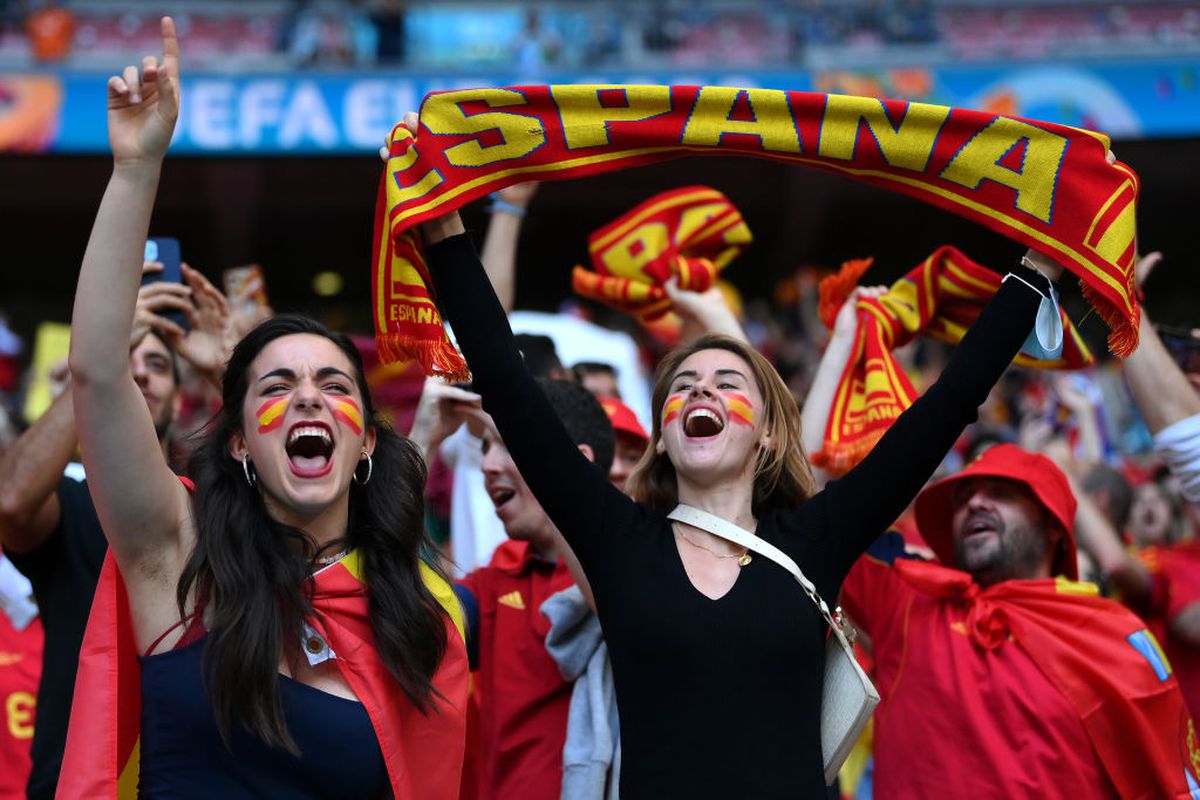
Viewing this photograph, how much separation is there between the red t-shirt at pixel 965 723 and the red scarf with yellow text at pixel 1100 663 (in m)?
0.04

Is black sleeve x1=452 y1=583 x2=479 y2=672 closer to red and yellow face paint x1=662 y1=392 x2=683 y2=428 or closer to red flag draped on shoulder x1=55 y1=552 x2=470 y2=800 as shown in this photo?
red flag draped on shoulder x1=55 y1=552 x2=470 y2=800

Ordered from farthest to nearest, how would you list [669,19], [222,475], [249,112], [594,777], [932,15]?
[669,19] < [932,15] < [249,112] < [594,777] < [222,475]

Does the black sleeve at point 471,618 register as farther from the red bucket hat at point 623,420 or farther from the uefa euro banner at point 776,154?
the uefa euro banner at point 776,154

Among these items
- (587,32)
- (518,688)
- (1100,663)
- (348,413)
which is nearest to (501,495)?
(518,688)

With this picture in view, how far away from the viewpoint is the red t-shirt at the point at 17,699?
359 centimetres

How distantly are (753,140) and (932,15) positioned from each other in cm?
1211

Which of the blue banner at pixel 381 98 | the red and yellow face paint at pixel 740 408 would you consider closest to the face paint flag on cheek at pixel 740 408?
the red and yellow face paint at pixel 740 408

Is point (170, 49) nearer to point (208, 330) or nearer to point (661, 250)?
point (208, 330)

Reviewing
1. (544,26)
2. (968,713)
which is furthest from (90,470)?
(544,26)

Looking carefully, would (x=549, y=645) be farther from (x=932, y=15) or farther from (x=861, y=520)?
(x=932, y=15)

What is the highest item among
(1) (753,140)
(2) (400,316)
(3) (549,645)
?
(1) (753,140)

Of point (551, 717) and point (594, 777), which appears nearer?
point (594, 777)

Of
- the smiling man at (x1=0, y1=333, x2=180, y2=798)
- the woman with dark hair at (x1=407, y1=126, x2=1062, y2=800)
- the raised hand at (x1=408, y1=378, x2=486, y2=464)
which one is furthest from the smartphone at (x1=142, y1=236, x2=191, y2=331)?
the woman with dark hair at (x1=407, y1=126, x2=1062, y2=800)

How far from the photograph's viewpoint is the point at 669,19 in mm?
14836
